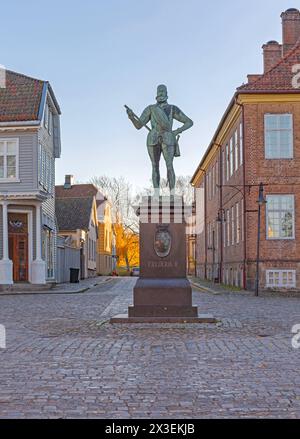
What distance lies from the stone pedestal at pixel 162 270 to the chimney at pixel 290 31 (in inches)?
799

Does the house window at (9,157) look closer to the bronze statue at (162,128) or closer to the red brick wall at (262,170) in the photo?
the red brick wall at (262,170)

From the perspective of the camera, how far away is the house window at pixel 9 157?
96.0 ft

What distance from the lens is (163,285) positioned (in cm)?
1344

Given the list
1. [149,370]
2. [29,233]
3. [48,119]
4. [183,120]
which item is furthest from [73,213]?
[149,370]

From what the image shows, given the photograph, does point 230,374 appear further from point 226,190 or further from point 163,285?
point 226,190

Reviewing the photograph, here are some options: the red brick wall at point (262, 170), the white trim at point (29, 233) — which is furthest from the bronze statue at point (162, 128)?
the white trim at point (29, 233)

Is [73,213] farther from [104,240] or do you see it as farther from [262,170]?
[262,170]

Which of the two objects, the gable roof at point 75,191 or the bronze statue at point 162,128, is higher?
the gable roof at point 75,191

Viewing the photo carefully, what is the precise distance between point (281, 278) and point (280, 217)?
2538 mm

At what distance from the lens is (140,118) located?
14430 mm

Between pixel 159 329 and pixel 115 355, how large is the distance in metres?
3.14

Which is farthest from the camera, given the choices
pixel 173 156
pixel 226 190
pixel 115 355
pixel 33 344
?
pixel 226 190

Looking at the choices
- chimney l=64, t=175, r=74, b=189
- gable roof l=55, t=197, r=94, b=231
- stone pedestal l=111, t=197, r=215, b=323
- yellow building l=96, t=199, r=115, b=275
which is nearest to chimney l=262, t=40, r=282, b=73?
stone pedestal l=111, t=197, r=215, b=323
